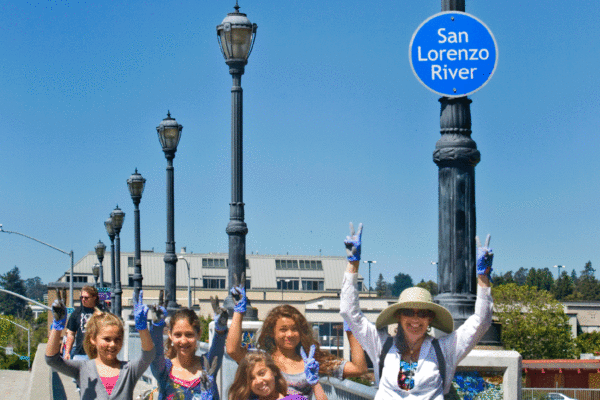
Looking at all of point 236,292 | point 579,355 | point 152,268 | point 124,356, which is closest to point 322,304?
point 579,355

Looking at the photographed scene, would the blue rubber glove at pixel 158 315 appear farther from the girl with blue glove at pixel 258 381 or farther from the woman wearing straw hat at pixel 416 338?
the woman wearing straw hat at pixel 416 338

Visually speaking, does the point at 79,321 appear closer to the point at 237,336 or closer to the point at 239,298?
the point at 239,298

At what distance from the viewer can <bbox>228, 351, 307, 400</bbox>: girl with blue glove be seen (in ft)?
17.8

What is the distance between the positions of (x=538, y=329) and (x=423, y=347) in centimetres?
7396

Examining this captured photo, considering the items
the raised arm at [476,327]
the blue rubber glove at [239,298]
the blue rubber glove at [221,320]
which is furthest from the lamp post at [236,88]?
the raised arm at [476,327]

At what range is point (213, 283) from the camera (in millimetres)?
119562

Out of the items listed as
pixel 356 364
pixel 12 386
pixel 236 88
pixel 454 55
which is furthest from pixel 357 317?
pixel 12 386

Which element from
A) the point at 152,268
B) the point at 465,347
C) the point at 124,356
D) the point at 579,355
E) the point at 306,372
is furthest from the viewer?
the point at 152,268

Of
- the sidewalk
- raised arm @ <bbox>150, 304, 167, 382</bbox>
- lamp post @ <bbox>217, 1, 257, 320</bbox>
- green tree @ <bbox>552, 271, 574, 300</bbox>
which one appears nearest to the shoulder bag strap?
raised arm @ <bbox>150, 304, 167, 382</bbox>

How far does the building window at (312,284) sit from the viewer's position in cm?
12231

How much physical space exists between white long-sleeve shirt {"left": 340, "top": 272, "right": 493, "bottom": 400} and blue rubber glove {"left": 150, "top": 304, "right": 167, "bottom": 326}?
6.55ft

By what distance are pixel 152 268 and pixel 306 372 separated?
386ft

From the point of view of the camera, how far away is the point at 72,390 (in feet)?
57.6

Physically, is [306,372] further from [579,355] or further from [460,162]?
[579,355]
